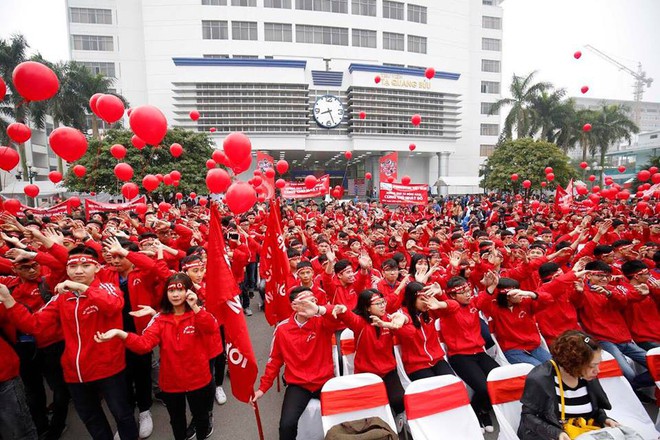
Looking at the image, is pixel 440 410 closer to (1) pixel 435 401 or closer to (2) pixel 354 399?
(1) pixel 435 401

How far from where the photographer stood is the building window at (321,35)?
3022 cm

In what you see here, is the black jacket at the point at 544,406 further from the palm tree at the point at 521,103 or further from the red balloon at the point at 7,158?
the palm tree at the point at 521,103

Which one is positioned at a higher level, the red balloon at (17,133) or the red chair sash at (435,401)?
the red balloon at (17,133)

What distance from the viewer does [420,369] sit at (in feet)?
11.5

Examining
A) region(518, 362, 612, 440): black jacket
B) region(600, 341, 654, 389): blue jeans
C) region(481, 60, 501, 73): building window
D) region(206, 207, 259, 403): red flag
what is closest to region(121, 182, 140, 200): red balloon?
region(206, 207, 259, 403): red flag

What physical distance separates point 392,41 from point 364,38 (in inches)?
112

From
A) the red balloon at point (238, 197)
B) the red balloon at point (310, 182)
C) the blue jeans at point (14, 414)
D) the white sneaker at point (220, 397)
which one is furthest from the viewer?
the red balloon at point (310, 182)

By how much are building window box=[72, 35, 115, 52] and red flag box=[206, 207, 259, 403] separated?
3798 centimetres

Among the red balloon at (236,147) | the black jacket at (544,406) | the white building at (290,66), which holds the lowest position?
the black jacket at (544,406)

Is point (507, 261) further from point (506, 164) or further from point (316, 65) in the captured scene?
point (316, 65)

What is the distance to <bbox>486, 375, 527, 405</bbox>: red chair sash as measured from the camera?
8.97 feet

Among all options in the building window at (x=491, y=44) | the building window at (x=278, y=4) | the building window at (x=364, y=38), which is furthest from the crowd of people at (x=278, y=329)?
the building window at (x=491, y=44)

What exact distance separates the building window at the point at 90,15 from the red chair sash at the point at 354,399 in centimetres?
4024

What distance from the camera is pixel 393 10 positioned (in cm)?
3209
